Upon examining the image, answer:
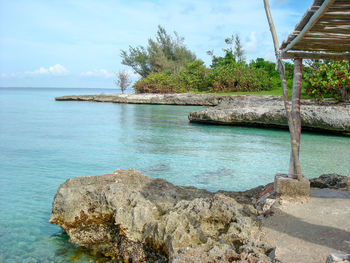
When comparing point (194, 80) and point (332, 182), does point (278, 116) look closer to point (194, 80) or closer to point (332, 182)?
point (332, 182)

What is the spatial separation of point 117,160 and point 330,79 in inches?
460

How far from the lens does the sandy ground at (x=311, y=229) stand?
9.45 feet

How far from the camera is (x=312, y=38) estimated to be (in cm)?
372

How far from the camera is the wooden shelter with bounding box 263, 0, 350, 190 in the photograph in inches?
115

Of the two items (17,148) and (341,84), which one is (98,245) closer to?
(17,148)

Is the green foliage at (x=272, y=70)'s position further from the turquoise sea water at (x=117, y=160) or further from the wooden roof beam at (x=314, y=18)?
the wooden roof beam at (x=314, y=18)

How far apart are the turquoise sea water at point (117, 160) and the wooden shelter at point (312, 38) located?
237 cm

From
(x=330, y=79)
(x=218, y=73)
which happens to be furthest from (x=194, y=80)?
(x=330, y=79)

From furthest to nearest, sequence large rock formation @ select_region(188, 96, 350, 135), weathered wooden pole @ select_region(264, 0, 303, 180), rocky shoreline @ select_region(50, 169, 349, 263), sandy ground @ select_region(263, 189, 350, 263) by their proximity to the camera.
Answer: large rock formation @ select_region(188, 96, 350, 135) < weathered wooden pole @ select_region(264, 0, 303, 180) < rocky shoreline @ select_region(50, 169, 349, 263) < sandy ground @ select_region(263, 189, 350, 263)

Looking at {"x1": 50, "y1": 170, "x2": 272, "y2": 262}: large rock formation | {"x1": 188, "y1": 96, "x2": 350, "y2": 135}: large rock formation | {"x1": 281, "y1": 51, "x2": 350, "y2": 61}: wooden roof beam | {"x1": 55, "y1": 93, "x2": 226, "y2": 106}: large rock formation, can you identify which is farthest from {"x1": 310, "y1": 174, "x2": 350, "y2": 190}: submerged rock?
{"x1": 55, "y1": 93, "x2": 226, "y2": 106}: large rock formation

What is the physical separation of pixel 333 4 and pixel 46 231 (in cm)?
434

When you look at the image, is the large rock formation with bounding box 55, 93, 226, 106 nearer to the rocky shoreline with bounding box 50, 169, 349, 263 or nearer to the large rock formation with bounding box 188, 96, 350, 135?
the large rock formation with bounding box 188, 96, 350, 135

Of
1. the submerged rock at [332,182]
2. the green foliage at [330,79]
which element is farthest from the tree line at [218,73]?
the submerged rock at [332,182]

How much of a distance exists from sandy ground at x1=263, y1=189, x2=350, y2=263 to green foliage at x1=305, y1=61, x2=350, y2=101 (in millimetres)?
12889
